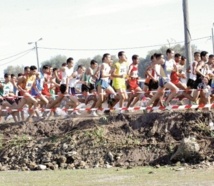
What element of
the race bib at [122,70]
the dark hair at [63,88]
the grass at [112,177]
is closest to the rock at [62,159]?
the grass at [112,177]

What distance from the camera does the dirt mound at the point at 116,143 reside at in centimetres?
1495

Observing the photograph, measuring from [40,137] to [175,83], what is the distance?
3.94 meters

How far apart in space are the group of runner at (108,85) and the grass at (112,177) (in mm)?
4037

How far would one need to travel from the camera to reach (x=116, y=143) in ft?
51.4

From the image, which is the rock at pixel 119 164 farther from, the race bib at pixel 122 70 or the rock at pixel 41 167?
the race bib at pixel 122 70

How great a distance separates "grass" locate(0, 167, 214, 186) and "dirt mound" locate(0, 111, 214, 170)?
682mm

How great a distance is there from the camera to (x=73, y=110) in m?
19.6

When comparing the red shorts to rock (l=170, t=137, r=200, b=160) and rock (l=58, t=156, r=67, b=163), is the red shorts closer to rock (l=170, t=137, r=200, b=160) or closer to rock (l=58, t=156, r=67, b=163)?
rock (l=58, t=156, r=67, b=163)

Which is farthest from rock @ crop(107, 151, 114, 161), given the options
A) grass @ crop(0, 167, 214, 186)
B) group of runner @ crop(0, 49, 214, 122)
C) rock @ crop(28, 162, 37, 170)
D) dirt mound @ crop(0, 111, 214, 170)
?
group of runner @ crop(0, 49, 214, 122)

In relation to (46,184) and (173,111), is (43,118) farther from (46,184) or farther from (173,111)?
(46,184)

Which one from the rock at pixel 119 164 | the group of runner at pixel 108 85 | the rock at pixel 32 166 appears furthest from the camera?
the group of runner at pixel 108 85

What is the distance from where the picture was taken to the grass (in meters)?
12.6

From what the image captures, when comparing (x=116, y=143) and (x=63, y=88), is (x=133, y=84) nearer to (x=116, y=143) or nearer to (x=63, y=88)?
(x=63, y=88)

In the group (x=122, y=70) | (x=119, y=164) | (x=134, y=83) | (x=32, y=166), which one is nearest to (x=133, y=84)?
(x=134, y=83)
